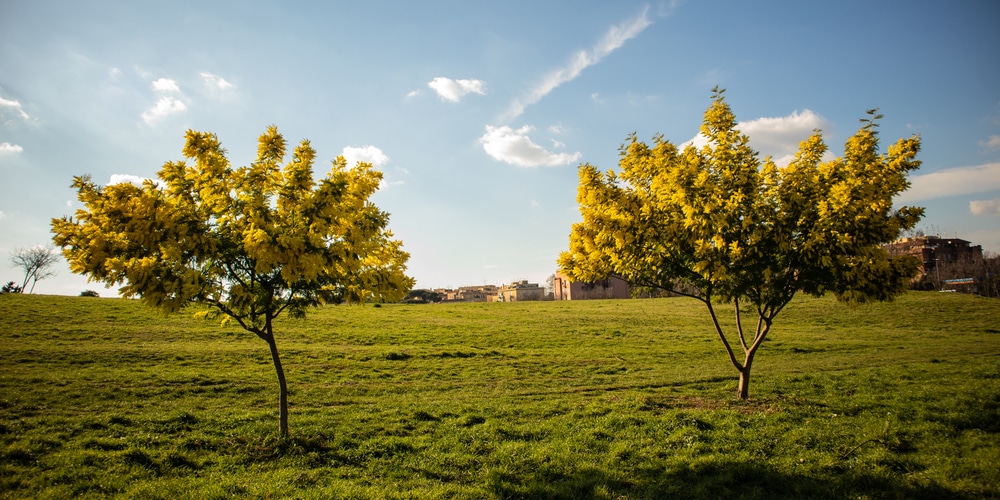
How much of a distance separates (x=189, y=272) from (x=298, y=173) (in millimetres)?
2987

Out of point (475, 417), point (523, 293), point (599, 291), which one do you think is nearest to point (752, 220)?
point (475, 417)

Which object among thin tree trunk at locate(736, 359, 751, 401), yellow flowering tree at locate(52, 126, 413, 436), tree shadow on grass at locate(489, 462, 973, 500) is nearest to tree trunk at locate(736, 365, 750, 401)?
thin tree trunk at locate(736, 359, 751, 401)

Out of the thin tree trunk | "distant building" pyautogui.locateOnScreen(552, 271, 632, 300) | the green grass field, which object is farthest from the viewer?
"distant building" pyautogui.locateOnScreen(552, 271, 632, 300)

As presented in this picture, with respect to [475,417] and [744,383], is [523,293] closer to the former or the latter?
[744,383]

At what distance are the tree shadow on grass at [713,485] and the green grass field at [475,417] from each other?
0.16 feet

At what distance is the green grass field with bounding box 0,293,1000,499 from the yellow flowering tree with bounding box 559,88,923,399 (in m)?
4.00

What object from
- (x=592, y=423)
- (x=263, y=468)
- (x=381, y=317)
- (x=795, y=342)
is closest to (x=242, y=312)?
(x=263, y=468)

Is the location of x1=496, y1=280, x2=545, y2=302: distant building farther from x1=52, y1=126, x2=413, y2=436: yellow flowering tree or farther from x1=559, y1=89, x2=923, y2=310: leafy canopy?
x1=52, y1=126, x2=413, y2=436: yellow flowering tree

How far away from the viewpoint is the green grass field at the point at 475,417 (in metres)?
9.02

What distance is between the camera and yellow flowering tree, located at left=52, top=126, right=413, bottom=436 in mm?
9211

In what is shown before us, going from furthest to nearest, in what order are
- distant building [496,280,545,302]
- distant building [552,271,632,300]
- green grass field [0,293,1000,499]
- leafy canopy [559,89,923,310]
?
1. distant building [496,280,545,302]
2. distant building [552,271,632,300]
3. leafy canopy [559,89,923,310]
4. green grass field [0,293,1000,499]

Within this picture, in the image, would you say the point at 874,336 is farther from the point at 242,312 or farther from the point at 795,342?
the point at 242,312

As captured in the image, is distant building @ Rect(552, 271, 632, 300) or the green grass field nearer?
the green grass field

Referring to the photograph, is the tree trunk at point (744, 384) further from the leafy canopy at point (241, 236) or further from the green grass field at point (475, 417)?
the leafy canopy at point (241, 236)
